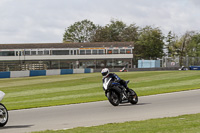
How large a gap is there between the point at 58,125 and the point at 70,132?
1925 millimetres

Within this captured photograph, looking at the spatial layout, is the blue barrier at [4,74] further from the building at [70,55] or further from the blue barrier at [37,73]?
the building at [70,55]

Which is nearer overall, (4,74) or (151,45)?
(4,74)

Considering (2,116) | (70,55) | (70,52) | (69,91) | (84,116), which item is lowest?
(69,91)

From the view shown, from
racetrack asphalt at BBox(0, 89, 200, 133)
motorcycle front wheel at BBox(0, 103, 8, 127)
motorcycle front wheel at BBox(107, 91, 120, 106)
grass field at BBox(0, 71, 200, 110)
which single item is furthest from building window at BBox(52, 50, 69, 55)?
motorcycle front wheel at BBox(0, 103, 8, 127)

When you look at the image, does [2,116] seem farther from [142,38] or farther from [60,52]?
[142,38]

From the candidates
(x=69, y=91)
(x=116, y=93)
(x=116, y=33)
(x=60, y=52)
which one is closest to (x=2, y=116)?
(x=116, y=93)

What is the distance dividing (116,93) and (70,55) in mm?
65987

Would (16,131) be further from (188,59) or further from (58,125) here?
(188,59)

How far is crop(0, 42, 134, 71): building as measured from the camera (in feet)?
256

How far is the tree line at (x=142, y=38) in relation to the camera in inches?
3967

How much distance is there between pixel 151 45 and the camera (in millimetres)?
100375

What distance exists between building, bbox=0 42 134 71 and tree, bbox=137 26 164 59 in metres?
18.8

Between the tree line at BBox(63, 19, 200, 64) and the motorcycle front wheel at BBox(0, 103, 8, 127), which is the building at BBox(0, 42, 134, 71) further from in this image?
the motorcycle front wheel at BBox(0, 103, 8, 127)

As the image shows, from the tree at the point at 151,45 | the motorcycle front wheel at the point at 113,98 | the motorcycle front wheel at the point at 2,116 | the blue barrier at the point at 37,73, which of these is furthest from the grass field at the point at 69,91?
the tree at the point at 151,45
